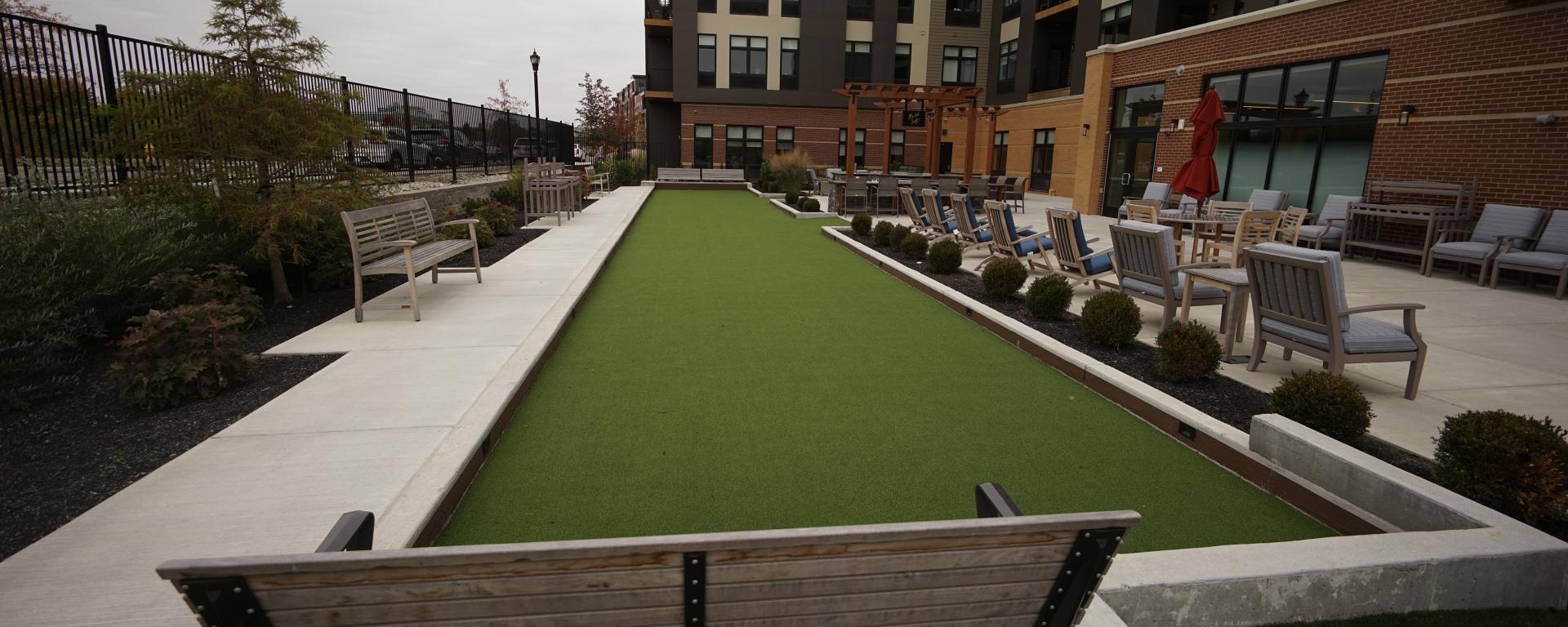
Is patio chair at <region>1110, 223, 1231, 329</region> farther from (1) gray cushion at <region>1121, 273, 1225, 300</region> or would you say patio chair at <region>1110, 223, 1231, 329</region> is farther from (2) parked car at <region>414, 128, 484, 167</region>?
(2) parked car at <region>414, 128, 484, 167</region>

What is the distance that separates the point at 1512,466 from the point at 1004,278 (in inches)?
198

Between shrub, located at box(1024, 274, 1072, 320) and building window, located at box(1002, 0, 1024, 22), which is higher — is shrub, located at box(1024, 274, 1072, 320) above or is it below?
below

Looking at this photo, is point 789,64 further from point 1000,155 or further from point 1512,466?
point 1512,466

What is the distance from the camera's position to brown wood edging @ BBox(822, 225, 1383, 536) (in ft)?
12.0

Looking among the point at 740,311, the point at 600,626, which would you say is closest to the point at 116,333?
the point at 740,311

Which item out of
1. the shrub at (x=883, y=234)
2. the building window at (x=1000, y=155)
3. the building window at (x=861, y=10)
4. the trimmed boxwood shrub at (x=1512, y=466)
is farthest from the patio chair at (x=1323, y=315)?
the building window at (x=861, y=10)

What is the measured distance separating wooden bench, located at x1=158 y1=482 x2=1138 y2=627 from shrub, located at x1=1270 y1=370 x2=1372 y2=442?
10.7 ft

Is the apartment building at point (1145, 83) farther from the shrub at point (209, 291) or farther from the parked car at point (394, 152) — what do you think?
the shrub at point (209, 291)

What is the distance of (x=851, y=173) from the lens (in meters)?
22.8

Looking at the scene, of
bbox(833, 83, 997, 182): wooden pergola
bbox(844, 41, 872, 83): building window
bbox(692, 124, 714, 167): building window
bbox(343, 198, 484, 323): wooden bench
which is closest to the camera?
bbox(343, 198, 484, 323): wooden bench

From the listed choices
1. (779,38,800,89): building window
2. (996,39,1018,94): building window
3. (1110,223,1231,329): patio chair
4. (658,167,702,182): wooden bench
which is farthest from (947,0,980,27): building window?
(1110,223,1231,329): patio chair

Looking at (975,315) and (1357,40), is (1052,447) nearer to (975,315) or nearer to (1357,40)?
(975,315)

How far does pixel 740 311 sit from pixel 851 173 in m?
15.3

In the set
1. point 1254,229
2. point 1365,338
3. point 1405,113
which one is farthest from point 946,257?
point 1405,113
